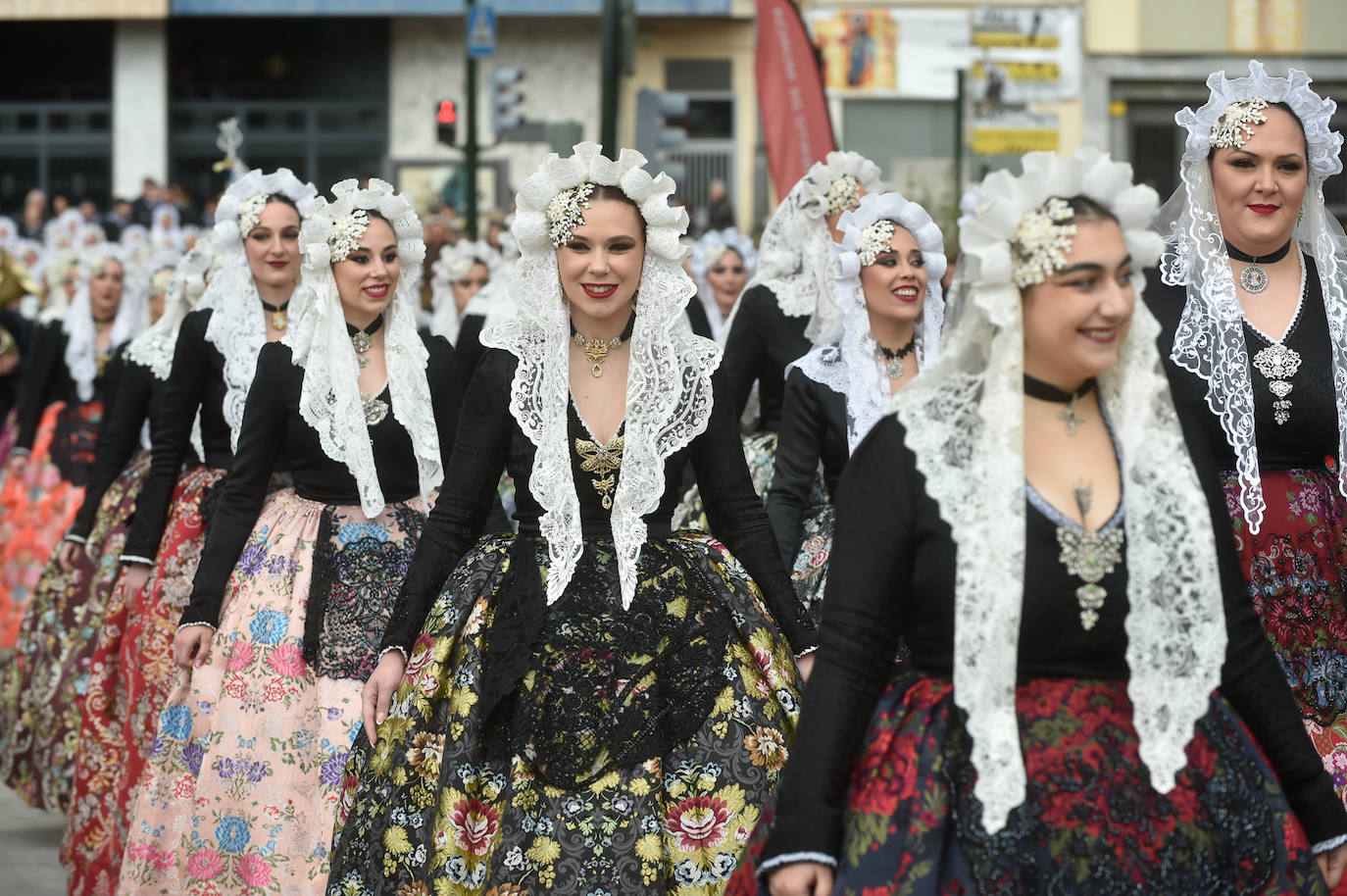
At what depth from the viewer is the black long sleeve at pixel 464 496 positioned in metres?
4.80

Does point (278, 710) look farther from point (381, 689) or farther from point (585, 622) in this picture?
point (585, 622)

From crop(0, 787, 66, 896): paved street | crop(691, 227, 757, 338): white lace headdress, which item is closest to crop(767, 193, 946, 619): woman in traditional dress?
crop(0, 787, 66, 896): paved street

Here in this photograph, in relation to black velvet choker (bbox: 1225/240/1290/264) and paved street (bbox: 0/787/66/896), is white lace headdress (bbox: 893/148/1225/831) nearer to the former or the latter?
black velvet choker (bbox: 1225/240/1290/264)

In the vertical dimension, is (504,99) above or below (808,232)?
above

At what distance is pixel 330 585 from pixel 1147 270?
8.28 feet

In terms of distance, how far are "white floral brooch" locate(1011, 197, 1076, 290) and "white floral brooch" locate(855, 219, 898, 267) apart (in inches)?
109

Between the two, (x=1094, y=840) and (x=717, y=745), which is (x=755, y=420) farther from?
(x=1094, y=840)

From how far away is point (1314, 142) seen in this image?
5195 millimetres

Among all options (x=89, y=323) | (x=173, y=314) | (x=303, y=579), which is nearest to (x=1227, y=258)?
(x=303, y=579)

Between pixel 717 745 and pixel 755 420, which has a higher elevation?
pixel 755 420

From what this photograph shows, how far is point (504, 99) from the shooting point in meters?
17.6

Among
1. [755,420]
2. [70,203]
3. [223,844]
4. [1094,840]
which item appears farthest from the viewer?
[70,203]

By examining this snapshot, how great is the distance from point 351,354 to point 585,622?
6.14ft

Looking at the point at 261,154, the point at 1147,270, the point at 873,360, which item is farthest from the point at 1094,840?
the point at 261,154
